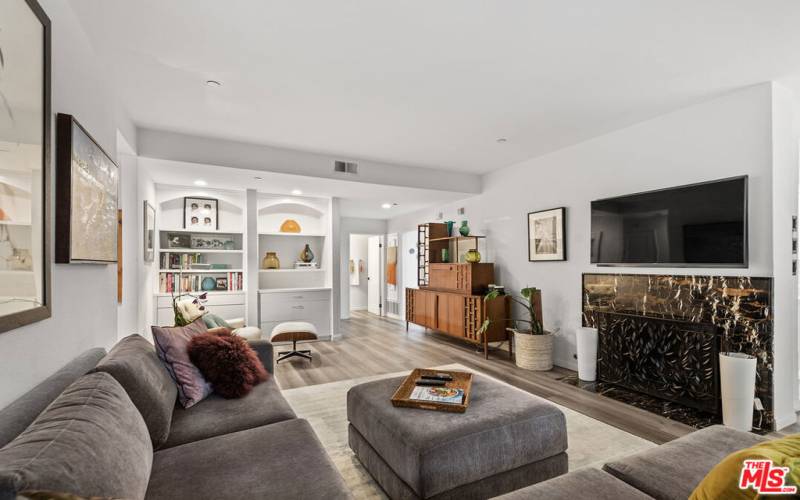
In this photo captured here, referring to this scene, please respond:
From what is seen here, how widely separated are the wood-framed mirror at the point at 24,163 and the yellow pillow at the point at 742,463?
194 centimetres

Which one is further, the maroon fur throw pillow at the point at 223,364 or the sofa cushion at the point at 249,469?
the maroon fur throw pillow at the point at 223,364

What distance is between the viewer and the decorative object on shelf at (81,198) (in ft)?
5.50

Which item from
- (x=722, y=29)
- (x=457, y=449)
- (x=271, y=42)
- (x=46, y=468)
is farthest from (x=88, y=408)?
(x=722, y=29)

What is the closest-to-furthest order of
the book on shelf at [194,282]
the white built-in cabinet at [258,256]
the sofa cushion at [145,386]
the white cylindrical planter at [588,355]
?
1. the sofa cushion at [145,386]
2. the white cylindrical planter at [588,355]
3. the book on shelf at [194,282]
4. the white built-in cabinet at [258,256]

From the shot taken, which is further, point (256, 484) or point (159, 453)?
point (159, 453)

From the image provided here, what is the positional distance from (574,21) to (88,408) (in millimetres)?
2806

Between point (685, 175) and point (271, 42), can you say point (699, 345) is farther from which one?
point (271, 42)

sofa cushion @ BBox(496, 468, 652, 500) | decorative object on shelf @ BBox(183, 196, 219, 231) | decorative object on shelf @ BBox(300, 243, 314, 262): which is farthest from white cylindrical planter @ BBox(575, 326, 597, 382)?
decorative object on shelf @ BBox(183, 196, 219, 231)

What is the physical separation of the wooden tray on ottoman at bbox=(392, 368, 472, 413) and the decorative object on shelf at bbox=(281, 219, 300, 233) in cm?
419

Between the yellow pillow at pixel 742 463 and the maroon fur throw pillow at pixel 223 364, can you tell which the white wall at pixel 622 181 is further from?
the maroon fur throw pillow at pixel 223 364

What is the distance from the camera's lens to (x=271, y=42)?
236cm

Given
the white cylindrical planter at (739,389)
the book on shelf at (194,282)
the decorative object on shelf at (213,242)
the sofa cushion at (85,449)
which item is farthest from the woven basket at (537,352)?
the decorative object on shelf at (213,242)

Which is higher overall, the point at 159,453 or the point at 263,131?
the point at 263,131

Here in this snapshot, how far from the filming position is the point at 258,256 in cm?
594
